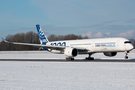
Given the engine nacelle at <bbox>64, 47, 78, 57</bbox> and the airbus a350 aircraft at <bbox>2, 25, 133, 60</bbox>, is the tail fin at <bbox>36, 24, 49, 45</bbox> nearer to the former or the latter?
the airbus a350 aircraft at <bbox>2, 25, 133, 60</bbox>

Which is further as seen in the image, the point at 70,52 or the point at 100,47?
the point at 100,47

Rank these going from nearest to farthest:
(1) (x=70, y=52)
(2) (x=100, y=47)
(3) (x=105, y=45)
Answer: (3) (x=105, y=45) < (1) (x=70, y=52) < (2) (x=100, y=47)

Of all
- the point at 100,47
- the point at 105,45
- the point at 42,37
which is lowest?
the point at 100,47
